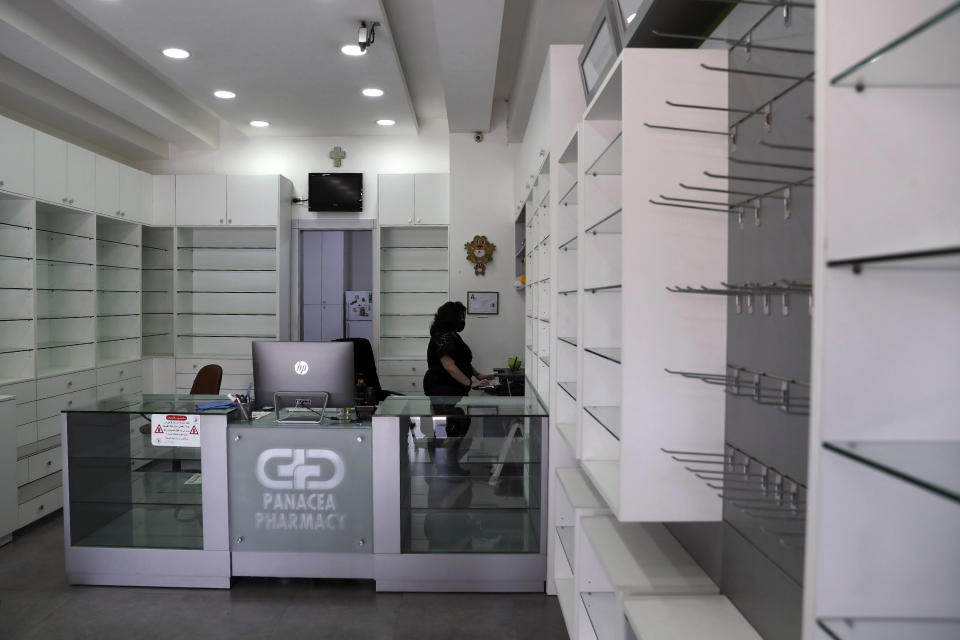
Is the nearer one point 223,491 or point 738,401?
point 738,401

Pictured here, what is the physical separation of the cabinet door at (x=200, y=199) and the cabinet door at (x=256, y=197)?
0.10 m

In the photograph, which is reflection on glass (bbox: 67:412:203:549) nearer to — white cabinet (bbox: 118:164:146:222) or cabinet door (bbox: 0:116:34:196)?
cabinet door (bbox: 0:116:34:196)

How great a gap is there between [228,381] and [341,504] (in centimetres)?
368

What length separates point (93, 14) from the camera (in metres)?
3.80

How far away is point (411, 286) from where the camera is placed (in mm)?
7039

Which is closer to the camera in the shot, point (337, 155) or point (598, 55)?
point (598, 55)

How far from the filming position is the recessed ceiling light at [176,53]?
440cm

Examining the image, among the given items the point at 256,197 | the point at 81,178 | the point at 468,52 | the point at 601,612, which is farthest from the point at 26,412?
the point at 601,612

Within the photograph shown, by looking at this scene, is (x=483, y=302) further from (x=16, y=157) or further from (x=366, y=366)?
(x=16, y=157)

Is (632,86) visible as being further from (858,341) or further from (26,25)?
(26,25)

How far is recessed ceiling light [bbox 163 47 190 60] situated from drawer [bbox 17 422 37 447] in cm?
283

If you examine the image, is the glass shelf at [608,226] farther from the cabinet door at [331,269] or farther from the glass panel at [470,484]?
the cabinet door at [331,269]

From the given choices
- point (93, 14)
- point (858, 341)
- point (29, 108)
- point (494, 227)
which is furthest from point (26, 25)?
point (858, 341)

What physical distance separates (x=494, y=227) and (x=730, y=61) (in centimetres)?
459
